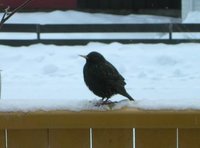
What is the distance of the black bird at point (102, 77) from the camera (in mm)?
3361

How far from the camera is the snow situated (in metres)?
9.81

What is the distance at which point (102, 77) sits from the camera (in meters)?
3.35

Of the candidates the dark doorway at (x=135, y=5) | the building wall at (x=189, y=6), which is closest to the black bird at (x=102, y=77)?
the building wall at (x=189, y=6)

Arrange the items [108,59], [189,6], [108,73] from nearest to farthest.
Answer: [108,73], [108,59], [189,6]
